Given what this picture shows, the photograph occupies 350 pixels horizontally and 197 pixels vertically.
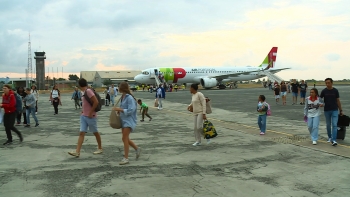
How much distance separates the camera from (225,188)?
17.0ft

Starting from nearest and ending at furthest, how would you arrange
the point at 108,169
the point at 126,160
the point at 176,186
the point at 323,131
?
the point at 176,186
the point at 108,169
the point at 126,160
the point at 323,131

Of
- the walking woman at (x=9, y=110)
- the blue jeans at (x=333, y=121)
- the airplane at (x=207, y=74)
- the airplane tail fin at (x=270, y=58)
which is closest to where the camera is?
the blue jeans at (x=333, y=121)

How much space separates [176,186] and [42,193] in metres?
1.86

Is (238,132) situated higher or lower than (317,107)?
lower

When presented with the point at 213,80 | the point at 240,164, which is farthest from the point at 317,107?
the point at 213,80

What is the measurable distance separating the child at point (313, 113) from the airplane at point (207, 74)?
39536mm

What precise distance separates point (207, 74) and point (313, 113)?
144 feet

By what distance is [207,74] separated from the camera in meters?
52.4

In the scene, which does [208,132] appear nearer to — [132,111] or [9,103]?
[132,111]

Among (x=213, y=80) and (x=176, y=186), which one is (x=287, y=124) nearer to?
(x=176, y=186)

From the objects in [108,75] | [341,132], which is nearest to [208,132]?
[341,132]

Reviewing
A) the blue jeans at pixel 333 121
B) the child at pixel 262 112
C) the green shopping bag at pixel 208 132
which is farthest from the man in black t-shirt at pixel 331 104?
the green shopping bag at pixel 208 132

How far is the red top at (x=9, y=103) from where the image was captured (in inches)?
365

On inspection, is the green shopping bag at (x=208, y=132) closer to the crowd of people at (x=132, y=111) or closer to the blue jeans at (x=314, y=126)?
the crowd of people at (x=132, y=111)
